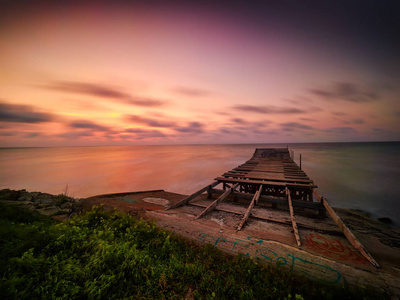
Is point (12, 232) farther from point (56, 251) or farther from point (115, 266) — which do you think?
point (115, 266)

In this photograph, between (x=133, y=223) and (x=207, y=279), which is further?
(x=133, y=223)

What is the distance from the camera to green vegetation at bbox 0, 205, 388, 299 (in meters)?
2.56

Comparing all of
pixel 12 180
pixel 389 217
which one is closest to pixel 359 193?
pixel 389 217

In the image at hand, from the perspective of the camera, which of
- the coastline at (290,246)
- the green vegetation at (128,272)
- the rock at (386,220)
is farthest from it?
the rock at (386,220)

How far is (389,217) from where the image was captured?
13.1m

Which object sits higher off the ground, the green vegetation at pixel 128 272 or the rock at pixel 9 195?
the green vegetation at pixel 128 272

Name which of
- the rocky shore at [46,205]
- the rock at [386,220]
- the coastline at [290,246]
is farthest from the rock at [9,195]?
the rock at [386,220]

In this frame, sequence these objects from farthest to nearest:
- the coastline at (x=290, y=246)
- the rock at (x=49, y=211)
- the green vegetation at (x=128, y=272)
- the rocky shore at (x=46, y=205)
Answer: the rocky shore at (x=46, y=205)
the rock at (x=49, y=211)
the coastline at (x=290, y=246)
the green vegetation at (x=128, y=272)

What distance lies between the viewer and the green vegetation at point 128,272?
2.56 m

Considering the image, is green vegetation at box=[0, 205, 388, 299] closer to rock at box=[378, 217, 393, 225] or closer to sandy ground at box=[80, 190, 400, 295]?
sandy ground at box=[80, 190, 400, 295]

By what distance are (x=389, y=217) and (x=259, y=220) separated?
15686 millimetres

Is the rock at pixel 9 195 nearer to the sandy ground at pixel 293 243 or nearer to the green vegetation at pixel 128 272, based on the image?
the sandy ground at pixel 293 243

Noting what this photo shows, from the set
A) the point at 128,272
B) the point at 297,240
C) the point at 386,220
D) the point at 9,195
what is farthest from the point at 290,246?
the point at 386,220

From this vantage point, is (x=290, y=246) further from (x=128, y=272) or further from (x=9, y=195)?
(x=9, y=195)
